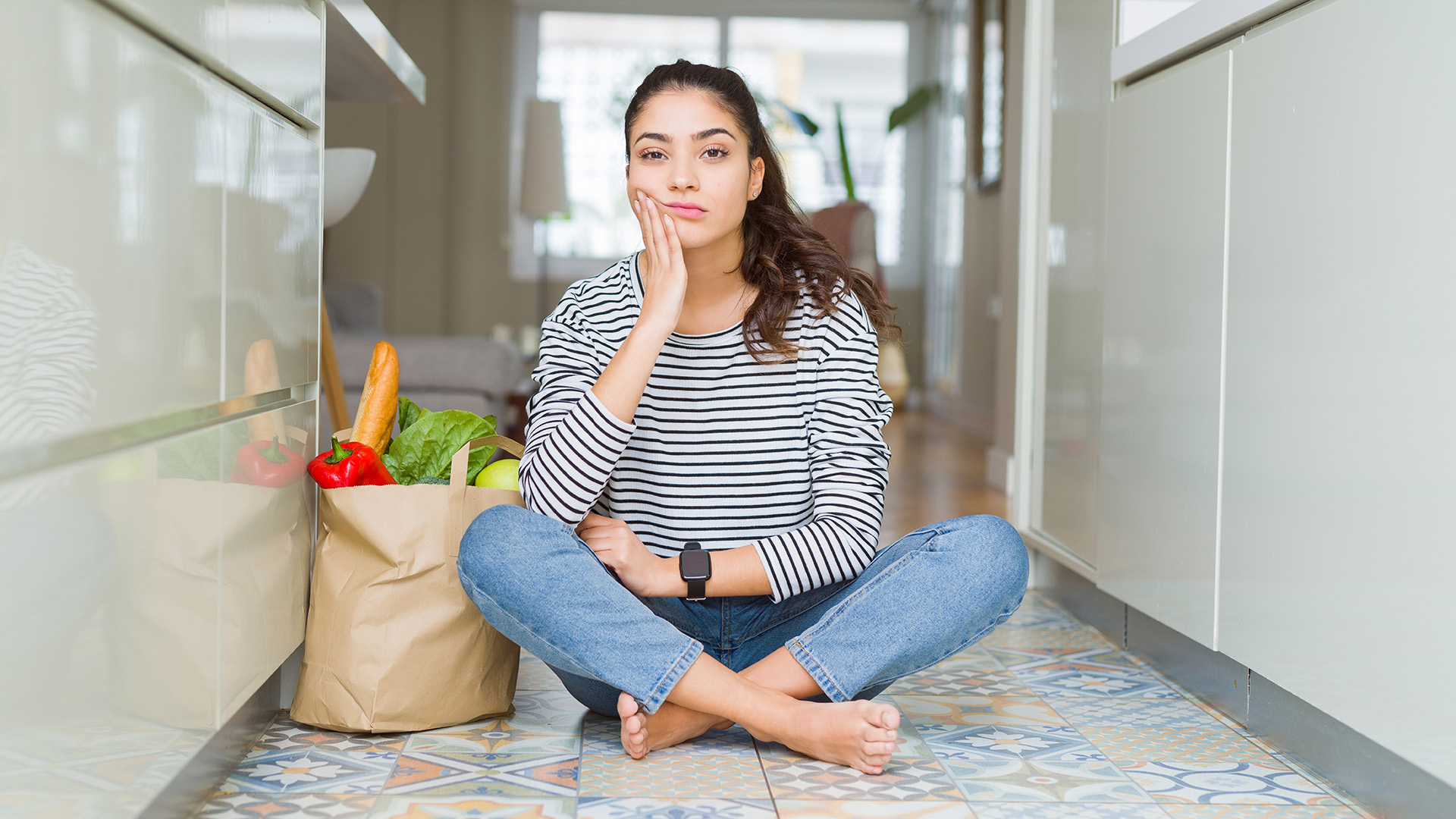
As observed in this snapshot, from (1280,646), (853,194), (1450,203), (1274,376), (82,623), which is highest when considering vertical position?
(853,194)

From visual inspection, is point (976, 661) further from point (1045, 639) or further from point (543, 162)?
point (543, 162)

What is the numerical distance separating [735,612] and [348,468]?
50 cm

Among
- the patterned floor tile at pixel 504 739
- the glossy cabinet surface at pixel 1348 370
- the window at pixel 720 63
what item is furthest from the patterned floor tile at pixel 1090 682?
the window at pixel 720 63

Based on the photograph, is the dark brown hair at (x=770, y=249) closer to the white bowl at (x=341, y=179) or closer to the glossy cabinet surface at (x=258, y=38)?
the glossy cabinet surface at (x=258, y=38)

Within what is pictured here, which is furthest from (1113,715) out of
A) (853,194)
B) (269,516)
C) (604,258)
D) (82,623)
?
(604,258)

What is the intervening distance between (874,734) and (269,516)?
2.26 feet

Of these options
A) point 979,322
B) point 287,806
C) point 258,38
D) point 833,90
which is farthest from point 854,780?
point 833,90

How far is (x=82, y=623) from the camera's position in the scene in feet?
2.91

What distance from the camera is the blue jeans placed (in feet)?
4.41

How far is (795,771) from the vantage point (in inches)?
54.2

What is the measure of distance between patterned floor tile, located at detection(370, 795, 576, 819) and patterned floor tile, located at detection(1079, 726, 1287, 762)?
2.15 feet

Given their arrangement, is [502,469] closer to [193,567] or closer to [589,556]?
[589,556]

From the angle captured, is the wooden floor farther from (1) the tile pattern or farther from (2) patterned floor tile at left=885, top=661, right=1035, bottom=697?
(1) the tile pattern

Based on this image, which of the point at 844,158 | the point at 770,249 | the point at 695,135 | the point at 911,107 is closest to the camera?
the point at 695,135
